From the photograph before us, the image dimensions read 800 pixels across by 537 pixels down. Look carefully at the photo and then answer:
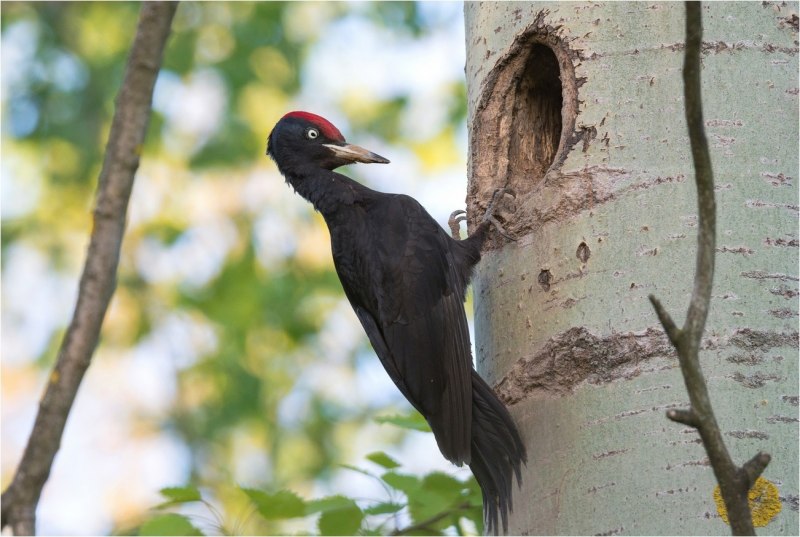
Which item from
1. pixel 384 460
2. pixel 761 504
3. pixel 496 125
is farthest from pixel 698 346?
pixel 496 125

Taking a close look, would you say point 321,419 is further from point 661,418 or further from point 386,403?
point 661,418

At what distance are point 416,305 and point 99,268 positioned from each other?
202cm

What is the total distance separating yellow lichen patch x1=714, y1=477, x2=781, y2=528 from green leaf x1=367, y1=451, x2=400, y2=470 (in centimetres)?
108

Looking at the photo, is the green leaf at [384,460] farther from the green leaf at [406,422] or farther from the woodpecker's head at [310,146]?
the woodpecker's head at [310,146]

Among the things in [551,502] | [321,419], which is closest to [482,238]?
[551,502]

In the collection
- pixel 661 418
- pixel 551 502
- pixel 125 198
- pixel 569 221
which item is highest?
pixel 569 221

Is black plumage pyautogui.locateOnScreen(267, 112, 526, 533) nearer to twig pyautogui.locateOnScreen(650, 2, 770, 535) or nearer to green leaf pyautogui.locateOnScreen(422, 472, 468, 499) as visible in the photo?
green leaf pyautogui.locateOnScreen(422, 472, 468, 499)

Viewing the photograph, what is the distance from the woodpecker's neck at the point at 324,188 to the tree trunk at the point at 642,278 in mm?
1050

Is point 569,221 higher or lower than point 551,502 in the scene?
higher

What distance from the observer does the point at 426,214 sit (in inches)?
151

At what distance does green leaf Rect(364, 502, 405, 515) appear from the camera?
2.95 meters

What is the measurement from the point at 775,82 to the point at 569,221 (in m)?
0.59

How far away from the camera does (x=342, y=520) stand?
281cm

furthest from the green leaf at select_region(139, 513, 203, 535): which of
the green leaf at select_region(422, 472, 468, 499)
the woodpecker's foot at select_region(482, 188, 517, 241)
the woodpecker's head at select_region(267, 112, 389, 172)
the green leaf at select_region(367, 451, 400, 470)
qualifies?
the woodpecker's head at select_region(267, 112, 389, 172)
